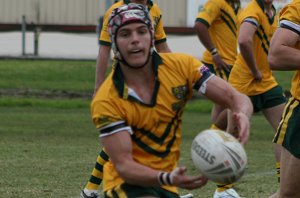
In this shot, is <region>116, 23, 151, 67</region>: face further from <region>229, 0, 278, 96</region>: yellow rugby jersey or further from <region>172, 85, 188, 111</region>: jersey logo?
<region>229, 0, 278, 96</region>: yellow rugby jersey

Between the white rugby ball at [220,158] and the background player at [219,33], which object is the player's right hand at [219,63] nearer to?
the background player at [219,33]

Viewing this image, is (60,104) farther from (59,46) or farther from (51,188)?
(59,46)

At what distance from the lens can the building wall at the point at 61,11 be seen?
35469 mm

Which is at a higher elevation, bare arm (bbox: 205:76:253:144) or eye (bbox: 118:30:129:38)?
eye (bbox: 118:30:129:38)

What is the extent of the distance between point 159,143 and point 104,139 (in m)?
0.40

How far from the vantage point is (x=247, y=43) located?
10516mm

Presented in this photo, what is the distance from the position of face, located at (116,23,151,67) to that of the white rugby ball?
675 mm

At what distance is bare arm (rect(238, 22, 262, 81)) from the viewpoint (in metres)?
10.5

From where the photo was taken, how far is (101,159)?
966cm

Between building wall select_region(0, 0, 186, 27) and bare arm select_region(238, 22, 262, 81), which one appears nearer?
bare arm select_region(238, 22, 262, 81)

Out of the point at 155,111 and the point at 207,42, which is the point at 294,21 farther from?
the point at 207,42

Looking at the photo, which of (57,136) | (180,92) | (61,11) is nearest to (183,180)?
(180,92)

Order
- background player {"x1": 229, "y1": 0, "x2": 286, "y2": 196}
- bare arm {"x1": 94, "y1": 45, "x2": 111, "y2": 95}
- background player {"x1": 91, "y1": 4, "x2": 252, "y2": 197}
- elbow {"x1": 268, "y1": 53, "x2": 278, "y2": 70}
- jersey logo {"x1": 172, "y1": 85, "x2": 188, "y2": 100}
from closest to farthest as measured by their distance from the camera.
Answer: background player {"x1": 91, "y1": 4, "x2": 252, "y2": 197}
jersey logo {"x1": 172, "y1": 85, "x2": 188, "y2": 100}
elbow {"x1": 268, "y1": 53, "x2": 278, "y2": 70}
bare arm {"x1": 94, "y1": 45, "x2": 111, "y2": 95}
background player {"x1": 229, "y1": 0, "x2": 286, "y2": 196}

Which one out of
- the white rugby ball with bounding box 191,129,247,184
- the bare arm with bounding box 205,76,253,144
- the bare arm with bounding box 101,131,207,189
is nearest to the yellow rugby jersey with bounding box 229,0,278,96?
the bare arm with bounding box 205,76,253,144
